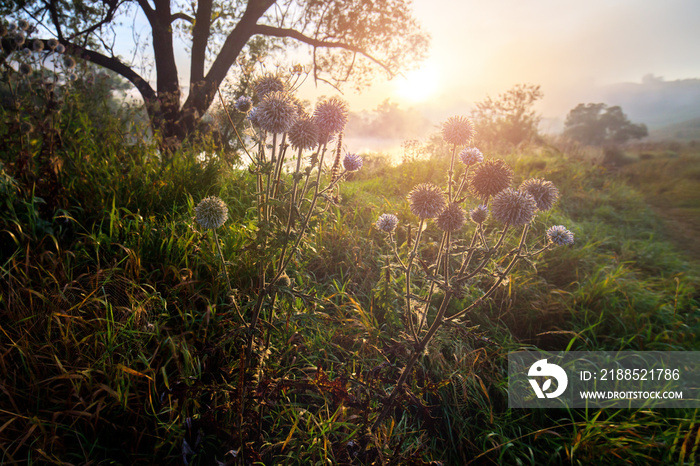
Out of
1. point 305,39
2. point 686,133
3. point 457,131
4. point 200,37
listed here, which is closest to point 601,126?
point 686,133

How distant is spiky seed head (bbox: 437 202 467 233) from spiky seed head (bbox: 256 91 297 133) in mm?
971

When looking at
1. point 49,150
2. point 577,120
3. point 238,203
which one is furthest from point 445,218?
point 577,120

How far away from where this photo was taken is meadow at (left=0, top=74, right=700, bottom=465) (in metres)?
1.68

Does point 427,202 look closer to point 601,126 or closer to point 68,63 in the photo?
point 68,63

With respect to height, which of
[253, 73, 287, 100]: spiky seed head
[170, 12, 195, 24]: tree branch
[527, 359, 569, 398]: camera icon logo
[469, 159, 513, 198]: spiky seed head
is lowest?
[527, 359, 569, 398]: camera icon logo

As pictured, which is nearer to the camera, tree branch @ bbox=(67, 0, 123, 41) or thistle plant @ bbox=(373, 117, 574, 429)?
thistle plant @ bbox=(373, 117, 574, 429)

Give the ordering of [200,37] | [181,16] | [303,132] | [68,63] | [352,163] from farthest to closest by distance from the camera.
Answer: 1. [181,16]
2. [200,37]
3. [68,63]
4. [352,163]
5. [303,132]

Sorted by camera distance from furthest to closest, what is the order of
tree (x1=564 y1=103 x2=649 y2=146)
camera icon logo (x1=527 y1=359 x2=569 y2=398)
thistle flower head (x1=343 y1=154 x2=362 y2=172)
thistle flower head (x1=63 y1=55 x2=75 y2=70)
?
tree (x1=564 y1=103 x2=649 y2=146), thistle flower head (x1=63 y1=55 x2=75 y2=70), camera icon logo (x1=527 y1=359 x2=569 y2=398), thistle flower head (x1=343 y1=154 x2=362 y2=172)

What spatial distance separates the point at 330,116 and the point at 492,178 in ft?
3.17

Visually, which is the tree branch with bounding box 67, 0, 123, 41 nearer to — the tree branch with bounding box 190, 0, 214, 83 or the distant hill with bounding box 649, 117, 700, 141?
the tree branch with bounding box 190, 0, 214, 83

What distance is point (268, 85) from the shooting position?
1.89 metres

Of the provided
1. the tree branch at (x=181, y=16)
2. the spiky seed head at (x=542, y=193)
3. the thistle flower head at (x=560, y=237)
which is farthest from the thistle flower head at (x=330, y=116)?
the tree branch at (x=181, y=16)

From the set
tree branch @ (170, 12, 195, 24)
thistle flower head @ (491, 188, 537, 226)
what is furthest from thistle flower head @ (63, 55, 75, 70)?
tree branch @ (170, 12, 195, 24)

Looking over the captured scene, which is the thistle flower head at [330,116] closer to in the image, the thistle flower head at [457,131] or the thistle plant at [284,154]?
the thistle plant at [284,154]
